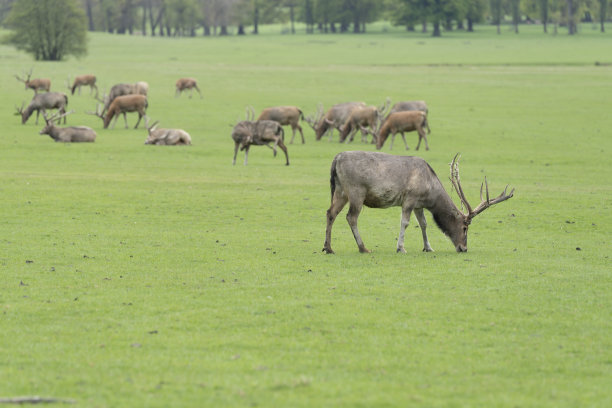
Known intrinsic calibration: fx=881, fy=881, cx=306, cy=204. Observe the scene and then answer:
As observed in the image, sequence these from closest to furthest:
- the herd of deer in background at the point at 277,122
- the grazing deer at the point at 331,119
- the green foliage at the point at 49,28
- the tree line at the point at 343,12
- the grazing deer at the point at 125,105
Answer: the herd of deer in background at the point at 277,122 < the grazing deer at the point at 331,119 < the grazing deer at the point at 125,105 < the green foliage at the point at 49,28 < the tree line at the point at 343,12

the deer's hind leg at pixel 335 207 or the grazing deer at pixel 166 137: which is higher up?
the deer's hind leg at pixel 335 207

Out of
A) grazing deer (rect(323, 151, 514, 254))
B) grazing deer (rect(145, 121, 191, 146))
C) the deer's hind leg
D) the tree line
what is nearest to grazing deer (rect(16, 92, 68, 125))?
grazing deer (rect(145, 121, 191, 146))

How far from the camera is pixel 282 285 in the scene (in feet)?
40.9

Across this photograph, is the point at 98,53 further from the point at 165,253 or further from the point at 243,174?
the point at 165,253

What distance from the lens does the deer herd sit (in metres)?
14.6

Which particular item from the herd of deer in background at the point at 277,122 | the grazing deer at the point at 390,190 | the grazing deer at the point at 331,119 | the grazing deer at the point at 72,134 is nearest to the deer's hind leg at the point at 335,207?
the grazing deer at the point at 390,190

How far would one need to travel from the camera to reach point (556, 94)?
54.3 m

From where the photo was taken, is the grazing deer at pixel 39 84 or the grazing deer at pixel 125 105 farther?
the grazing deer at pixel 39 84

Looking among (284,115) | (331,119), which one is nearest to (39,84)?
(284,115)

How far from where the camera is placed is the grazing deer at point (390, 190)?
47.8 ft

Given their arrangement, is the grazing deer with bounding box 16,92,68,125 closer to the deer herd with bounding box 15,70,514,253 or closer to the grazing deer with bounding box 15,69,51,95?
the deer herd with bounding box 15,70,514,253

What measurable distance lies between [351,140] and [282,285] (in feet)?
82.4

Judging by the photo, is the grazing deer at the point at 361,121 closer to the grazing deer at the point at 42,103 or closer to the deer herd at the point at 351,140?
the deer herd at the point at 351,140

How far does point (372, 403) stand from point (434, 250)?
829 centimetres
